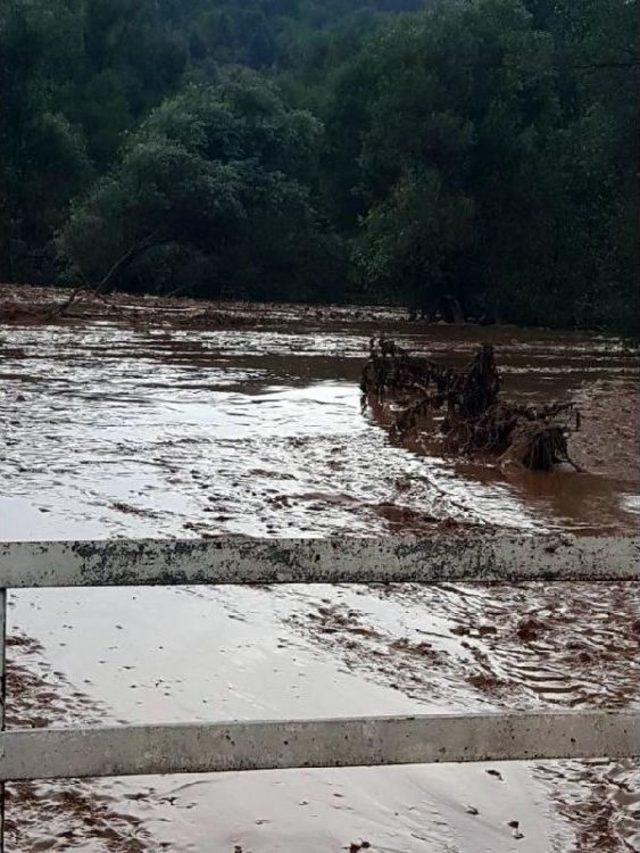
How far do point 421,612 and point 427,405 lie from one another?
7298 mm

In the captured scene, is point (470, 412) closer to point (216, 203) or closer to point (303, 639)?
point (303, 639)

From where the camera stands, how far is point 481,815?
158 inches

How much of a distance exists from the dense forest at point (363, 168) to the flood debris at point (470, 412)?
689cm

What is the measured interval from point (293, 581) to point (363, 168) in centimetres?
3748

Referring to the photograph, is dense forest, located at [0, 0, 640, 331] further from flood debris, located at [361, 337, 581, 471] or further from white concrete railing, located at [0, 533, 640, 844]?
white concrete railing, located at [0, 533, 640, 844]

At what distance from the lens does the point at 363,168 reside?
128 ft

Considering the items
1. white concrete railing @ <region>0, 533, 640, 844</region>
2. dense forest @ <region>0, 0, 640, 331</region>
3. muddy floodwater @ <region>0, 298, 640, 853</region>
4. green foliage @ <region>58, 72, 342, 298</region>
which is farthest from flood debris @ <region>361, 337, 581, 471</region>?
green foliage @ <region>58, 72, 342, 298</region>

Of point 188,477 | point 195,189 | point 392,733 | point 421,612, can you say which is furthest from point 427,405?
point 195,189

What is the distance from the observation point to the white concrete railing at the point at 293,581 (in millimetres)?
2457

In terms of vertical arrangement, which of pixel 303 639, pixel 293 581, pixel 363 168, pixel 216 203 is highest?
pixel 363 168

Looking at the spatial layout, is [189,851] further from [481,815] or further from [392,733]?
[392,733]

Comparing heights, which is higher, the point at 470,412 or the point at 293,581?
the point at 293,581

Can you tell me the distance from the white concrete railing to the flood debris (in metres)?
8.47

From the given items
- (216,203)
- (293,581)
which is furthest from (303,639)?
(216,203)
